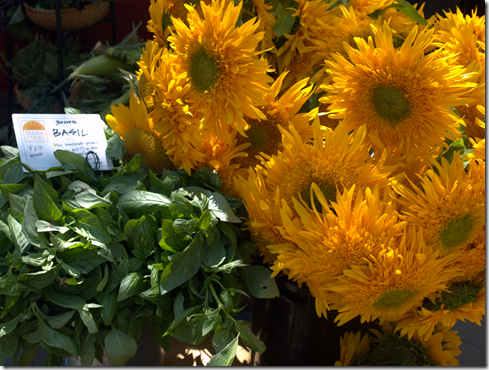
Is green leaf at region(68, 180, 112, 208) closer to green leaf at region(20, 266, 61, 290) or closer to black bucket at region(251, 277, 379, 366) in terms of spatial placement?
green leaf at region(20, 266, 61, 290)

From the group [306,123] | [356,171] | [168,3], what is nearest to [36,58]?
[168,3]

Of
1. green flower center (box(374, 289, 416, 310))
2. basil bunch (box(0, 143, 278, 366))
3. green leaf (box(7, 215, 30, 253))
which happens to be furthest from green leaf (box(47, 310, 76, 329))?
green flower center (box(374, 289, 416, 310))

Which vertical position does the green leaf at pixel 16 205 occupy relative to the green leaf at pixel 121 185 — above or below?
below

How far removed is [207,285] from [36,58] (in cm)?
154

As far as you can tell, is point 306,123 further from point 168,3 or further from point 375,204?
point 168,3

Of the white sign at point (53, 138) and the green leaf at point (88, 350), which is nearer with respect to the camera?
the green leaf at point (88, 350)

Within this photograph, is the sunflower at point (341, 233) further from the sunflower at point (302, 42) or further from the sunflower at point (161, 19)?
the sunflower at point (161, 19)

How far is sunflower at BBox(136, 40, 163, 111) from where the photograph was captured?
24.4 inches

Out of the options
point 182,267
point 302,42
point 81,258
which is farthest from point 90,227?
point 302,42

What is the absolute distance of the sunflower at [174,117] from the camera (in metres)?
0.59

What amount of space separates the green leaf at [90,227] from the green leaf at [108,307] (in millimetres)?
83

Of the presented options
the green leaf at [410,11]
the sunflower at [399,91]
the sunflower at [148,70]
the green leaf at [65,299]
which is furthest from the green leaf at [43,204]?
the green leaf at [410,11]

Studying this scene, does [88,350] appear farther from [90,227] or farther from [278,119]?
[278,119]

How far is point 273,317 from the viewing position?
2.40ft
